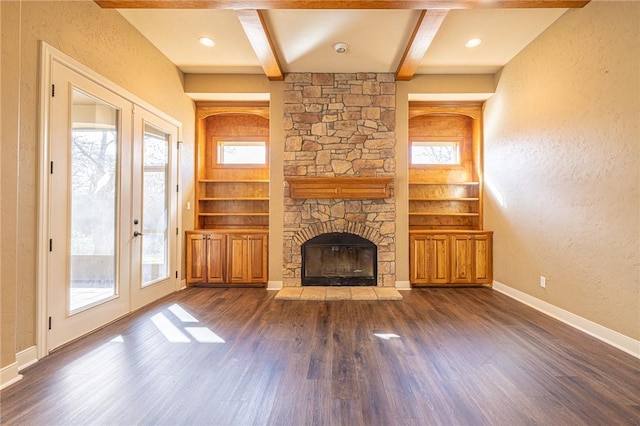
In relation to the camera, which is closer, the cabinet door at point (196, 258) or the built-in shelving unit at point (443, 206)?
the cabinet door at point (196, 258)

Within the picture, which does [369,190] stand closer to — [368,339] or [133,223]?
[368,339]

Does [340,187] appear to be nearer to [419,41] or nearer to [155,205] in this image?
[419,41]

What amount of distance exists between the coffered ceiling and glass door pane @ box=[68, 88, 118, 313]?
3.89 feet

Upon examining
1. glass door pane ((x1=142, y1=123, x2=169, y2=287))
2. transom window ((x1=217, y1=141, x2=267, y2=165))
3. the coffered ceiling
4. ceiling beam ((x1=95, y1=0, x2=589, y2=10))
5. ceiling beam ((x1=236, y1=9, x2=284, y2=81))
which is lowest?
glass door pane ((x1=142, y1=123, x2=169, y2=287))

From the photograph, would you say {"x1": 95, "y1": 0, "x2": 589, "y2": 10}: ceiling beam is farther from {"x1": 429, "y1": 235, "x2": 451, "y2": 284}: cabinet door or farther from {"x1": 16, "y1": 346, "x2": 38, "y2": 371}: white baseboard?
{"x1": 16, "y1": 346, "x2": 38, "y2": 371}: white baseboard

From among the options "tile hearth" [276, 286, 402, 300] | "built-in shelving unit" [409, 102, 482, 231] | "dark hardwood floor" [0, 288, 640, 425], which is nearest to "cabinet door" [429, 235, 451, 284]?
"built-in shelving unit" [409, 102, 482, 231]

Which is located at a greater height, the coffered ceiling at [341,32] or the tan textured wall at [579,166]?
the coffered ceiling at [341,32]

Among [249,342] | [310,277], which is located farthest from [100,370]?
[310,277]

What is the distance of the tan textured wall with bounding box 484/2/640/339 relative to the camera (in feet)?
8.46

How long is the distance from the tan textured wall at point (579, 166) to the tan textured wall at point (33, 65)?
4.95m

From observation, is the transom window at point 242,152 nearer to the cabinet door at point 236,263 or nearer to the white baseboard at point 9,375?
the cabinet door at point 236,263

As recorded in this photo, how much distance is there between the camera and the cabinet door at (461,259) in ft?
15.4

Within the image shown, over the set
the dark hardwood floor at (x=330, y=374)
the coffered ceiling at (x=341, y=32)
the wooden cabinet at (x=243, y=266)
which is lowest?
the dark hardwood floor at (x=330, y=374)

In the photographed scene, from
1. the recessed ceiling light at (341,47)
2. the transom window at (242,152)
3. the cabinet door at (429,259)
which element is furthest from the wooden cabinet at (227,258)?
the recessed ceiling light at (341,47)
